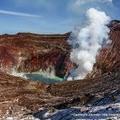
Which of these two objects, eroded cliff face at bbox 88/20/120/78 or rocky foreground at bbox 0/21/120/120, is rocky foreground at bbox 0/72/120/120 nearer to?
rocky foreground at bbox 0/21/120/120

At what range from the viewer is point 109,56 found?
202 feet

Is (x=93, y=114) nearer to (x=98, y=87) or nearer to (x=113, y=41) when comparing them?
(x=98, y=87)

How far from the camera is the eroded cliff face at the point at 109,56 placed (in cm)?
5819

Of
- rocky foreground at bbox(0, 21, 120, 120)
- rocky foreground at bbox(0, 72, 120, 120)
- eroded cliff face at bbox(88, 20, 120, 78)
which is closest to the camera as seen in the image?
rocky foreground at bbox(0, 21, 120, 120)

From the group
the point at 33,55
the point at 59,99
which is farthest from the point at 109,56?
the point at 59,99

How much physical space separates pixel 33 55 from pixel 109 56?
11.0 m

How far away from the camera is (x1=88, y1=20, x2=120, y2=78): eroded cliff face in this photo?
5819 centimetres

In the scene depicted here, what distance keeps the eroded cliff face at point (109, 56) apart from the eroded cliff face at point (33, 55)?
4.25 metres

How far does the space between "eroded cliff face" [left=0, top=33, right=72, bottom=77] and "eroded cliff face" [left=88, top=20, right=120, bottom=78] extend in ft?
13.9

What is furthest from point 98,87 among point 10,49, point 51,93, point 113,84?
point 10,49

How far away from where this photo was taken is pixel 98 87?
3962 centimetres

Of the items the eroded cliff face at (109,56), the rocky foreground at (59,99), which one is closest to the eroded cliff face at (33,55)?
the eroded cliff face at (109,56)

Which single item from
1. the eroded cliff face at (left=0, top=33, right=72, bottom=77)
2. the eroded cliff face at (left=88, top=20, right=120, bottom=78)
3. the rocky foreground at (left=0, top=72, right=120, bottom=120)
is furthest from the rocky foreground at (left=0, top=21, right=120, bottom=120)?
the eroded cliff face at (left=0, top=33, right=72, bottom=77)

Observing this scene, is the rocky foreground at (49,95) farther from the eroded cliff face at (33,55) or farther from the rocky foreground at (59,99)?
the eroded cliff face at (33,55)
